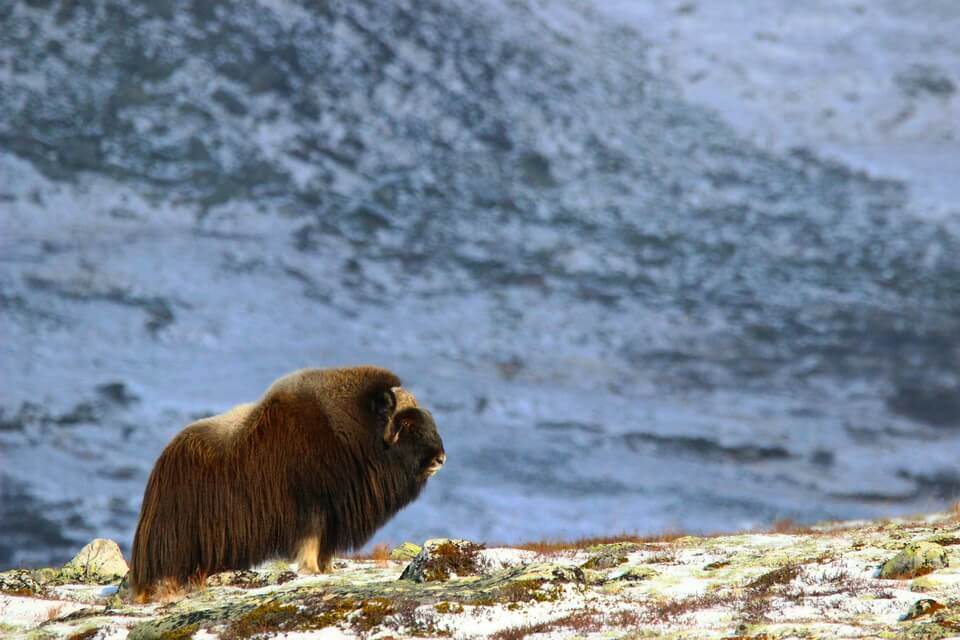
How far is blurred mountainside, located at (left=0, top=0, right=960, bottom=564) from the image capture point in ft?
193

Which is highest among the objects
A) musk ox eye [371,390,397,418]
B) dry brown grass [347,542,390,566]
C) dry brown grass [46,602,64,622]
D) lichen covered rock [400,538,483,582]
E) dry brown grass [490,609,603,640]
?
musk ox eye [371,390,397,418]

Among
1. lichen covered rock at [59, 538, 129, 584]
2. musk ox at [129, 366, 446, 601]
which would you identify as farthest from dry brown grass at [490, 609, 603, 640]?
lichen covered rock at [59, 538, 129, 584]

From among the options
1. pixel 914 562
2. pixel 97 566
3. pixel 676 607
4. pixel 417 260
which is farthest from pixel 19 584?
pixel 417 260

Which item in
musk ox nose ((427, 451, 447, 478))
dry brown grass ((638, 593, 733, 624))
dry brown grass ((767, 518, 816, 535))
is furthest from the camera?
dry brown grass ((767, 518, 816, 535))

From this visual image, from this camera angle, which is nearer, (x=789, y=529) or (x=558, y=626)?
(x=558, y=626)

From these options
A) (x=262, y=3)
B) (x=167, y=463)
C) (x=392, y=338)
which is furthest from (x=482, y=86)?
(x=167, y=463)

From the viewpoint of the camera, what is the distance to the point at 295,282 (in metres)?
74.9

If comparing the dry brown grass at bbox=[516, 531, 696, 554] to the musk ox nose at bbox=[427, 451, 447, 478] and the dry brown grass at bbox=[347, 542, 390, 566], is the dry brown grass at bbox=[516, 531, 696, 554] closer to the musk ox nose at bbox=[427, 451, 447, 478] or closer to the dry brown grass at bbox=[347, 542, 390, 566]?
the dry brown grass at bbox=[347, 542, 390, 566]

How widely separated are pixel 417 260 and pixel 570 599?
74.9 meters

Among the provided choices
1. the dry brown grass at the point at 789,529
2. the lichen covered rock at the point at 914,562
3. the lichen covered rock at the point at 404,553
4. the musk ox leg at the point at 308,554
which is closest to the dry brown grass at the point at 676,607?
the lichen covered rock at the point at 914,562

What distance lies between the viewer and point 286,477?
9.36 m

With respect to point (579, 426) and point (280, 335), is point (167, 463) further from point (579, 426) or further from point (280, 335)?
point (280, 335)

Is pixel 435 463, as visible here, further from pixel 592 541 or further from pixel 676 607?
pixel 592 541

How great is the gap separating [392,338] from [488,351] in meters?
5.42
